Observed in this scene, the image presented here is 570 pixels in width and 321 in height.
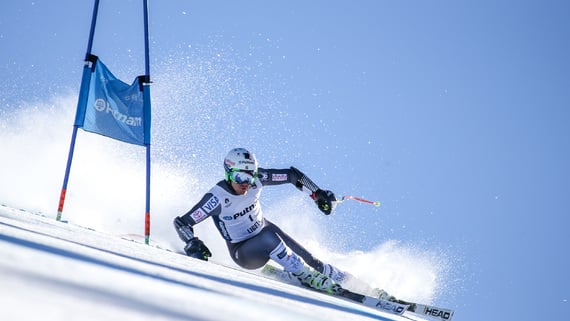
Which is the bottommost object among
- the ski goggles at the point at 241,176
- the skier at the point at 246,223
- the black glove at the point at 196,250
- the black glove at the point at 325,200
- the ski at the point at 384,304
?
the ski at the point at 384,304

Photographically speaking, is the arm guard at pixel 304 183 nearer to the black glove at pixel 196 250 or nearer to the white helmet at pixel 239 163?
the white helmet at pixel 239 163

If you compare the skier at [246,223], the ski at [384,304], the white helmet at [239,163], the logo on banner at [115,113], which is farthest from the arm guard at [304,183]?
the logo on banner at [115,113]

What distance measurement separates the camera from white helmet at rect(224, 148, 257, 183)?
24.3 feet

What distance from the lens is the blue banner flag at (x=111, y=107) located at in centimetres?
837

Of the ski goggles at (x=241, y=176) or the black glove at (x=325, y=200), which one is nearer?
the ski goggles at (x=241, y=176)

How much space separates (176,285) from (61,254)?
0.42m

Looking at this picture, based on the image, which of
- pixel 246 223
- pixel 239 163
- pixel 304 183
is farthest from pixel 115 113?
pixel 304 183

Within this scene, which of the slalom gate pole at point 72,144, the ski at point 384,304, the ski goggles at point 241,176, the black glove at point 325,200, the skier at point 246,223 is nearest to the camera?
the ski at point 384,304

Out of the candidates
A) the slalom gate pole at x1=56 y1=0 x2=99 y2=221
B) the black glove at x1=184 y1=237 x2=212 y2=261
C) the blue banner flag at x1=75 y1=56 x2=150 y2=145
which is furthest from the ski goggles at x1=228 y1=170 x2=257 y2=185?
the slalom gate pole at x1=56 y1=0 x2=99 y2=221

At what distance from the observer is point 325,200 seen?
321 inches

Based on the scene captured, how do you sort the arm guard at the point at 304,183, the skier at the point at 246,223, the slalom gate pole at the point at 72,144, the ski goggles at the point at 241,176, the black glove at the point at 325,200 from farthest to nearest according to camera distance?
the arm guard at the point at 304,183 < the black glove at the point at 325,200 < the slalom gate pole at the point at 72,144 < the ski goggles at the point at 241,176 < the skier at the point at 246,223

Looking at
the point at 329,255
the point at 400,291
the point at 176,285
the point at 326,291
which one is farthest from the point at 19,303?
the point at 329,255

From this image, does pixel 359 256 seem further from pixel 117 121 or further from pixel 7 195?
pixel 7 195

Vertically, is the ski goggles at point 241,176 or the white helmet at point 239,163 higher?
the white helmet at point 239,163
